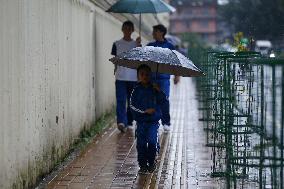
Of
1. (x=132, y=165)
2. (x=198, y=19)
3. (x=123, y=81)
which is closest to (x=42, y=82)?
(x=132, y=165)

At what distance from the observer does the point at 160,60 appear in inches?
326

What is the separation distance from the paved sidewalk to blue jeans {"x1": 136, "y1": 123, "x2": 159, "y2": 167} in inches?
7.2

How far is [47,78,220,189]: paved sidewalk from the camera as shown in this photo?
317 inches

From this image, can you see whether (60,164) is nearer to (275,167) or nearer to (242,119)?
(242,119)

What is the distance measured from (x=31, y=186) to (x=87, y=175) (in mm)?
979

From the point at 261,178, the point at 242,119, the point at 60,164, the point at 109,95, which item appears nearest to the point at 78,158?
the point at 60,164

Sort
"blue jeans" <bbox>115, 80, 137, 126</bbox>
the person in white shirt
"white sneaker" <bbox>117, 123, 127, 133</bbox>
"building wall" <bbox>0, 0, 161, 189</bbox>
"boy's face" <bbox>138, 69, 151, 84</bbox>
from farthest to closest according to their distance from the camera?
"white sneaker" <bbox>117, 123, 127, 133</bbox>
"blue jeans" <bbox>115, 80, 137, 126</bbox>
the person in white shirt
"boy's face" <bbox>138, 69, 151, 84</bbox>
"building wall" <bbox>0, 0, 161, 189</bbox>

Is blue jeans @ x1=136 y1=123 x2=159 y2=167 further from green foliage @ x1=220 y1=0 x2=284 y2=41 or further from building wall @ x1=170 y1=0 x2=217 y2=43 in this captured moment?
building wall @ x1=170 y1=0 x2=217 y2=43

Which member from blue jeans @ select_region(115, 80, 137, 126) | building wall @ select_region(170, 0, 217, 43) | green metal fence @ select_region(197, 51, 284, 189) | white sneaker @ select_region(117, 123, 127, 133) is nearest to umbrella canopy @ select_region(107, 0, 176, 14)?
blue jeans @ select_region(115, 80, 137, 126)

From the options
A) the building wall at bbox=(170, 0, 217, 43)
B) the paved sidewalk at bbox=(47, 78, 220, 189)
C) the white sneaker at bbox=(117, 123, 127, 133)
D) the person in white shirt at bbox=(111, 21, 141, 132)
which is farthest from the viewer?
the building wall at bbox=(170, 0, 217, 43)

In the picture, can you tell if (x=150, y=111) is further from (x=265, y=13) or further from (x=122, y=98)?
(x=265, y=13)

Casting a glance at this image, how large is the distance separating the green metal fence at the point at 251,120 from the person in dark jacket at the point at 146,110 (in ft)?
2.41

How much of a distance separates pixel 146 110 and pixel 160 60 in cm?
63

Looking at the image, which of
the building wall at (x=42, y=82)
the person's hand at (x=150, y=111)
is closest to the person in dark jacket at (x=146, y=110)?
the person's hand at (x=150, y=111)
